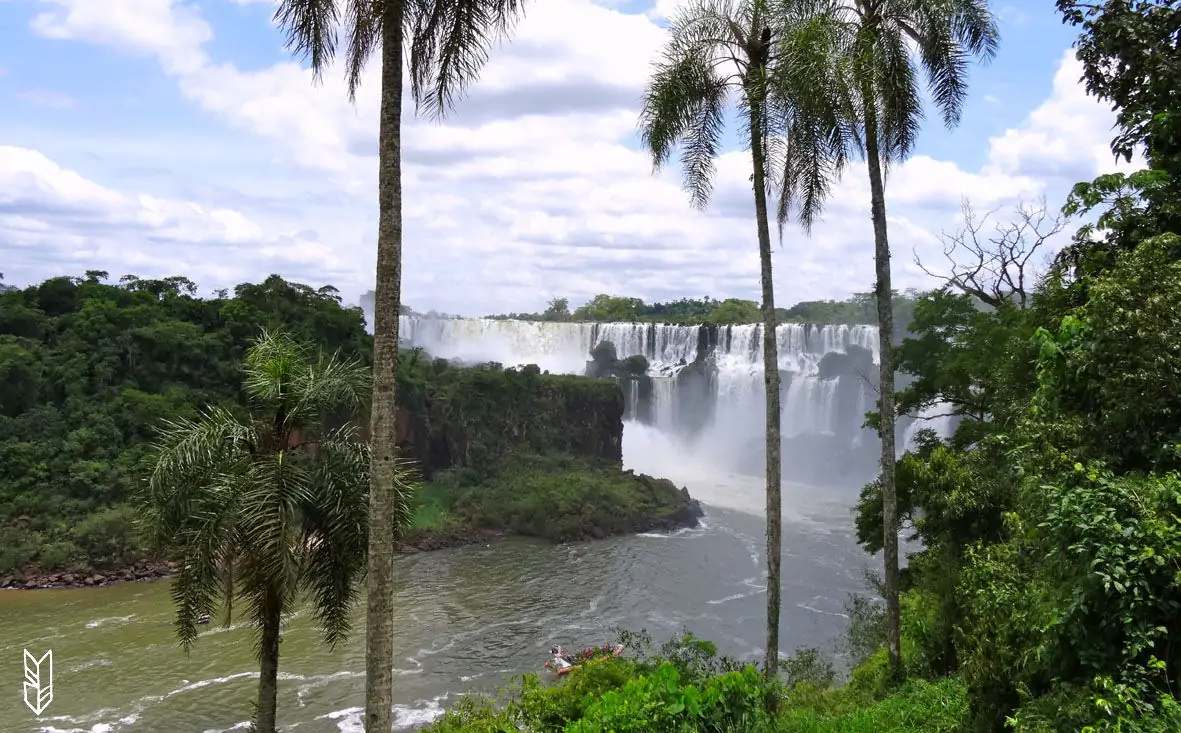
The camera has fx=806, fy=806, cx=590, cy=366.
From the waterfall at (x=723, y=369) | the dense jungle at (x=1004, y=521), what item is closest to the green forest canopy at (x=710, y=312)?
the waterfall at (x=723, y=369)

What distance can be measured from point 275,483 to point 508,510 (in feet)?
96.8

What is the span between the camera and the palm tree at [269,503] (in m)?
6.52

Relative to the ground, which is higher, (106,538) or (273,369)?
(273,369)

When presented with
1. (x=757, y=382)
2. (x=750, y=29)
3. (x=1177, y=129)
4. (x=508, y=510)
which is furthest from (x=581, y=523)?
(x=1177, y=129)

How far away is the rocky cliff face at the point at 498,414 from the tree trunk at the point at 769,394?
3198 centimetres

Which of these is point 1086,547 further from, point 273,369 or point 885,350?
point 273,369

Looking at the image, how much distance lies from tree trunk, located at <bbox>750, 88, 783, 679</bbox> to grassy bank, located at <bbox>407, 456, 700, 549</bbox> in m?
24.7

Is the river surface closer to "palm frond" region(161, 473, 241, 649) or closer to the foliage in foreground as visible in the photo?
the foliage in foreground

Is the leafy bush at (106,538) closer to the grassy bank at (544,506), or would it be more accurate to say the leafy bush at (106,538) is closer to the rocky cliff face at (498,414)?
the grassy bank at (544,506)

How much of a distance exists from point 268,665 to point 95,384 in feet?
94.2

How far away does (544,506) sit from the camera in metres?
35.2

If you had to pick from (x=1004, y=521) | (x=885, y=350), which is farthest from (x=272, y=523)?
(x=885, y=350)

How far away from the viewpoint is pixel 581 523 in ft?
112

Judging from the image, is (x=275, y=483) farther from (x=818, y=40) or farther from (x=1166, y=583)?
(x=818, y=40)
